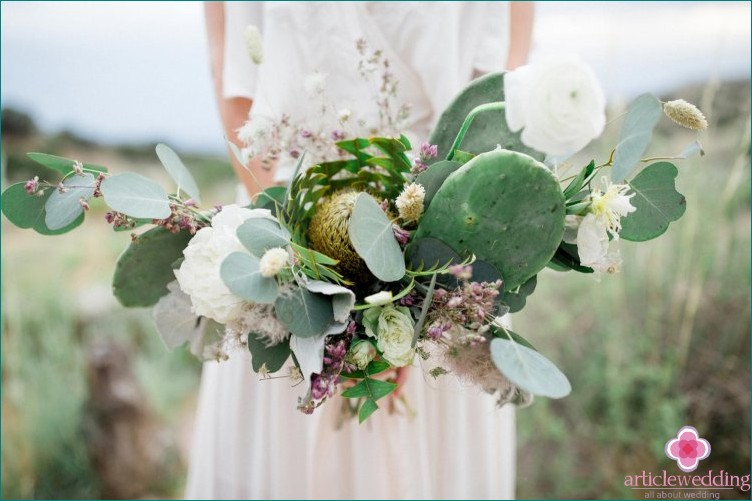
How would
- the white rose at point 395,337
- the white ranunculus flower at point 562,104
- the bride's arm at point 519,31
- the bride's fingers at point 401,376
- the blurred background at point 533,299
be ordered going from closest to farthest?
the white ranunculus flower at point 562,104, the white rose at point 395,337, the bride's fingers at point 401,376, the bride's arm at point 519,31, the blurred background at point 533,299

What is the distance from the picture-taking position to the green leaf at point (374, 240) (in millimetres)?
495

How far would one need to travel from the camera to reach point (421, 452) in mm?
1020

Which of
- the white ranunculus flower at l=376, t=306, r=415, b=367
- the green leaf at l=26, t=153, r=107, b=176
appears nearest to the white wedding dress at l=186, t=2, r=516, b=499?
the green leaf at l=26, t=153, r=107, b=176

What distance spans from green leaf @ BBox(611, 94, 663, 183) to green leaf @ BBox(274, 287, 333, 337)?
0.96 feet

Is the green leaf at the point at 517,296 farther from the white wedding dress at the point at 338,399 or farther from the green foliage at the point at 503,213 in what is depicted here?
the white wedding dress at the point at 338,399

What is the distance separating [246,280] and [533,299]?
1700 millimetres

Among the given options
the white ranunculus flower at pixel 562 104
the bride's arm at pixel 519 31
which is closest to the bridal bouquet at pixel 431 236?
the white ranunculus flower at pixel 562 104

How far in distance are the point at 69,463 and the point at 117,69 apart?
1361 millimetres

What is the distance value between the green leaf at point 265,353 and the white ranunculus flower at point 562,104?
12.6 inches

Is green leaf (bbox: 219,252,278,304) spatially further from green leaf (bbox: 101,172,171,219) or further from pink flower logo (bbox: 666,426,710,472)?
pink flower logo (bbox: 666,426,710,472)

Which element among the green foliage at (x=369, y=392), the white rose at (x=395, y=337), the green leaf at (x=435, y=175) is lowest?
the green foliage at (x=369, y=392)

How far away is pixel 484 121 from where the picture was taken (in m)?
0.59

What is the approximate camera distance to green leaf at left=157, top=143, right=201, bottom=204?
0.61m

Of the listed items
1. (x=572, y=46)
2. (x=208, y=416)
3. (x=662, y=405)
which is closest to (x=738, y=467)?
(x=662, y=405)
